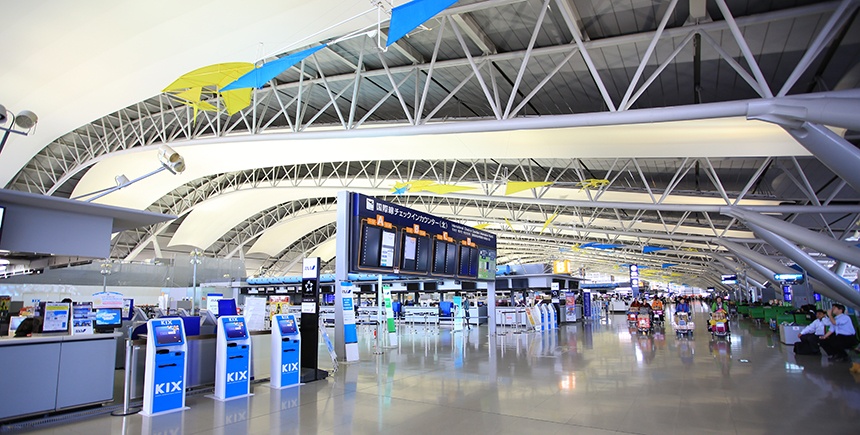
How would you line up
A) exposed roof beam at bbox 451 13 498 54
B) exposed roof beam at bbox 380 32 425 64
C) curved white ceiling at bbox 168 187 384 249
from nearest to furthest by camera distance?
exposed roof beam at bbox 451 13 498 54 → exposed roof beam at bbox 380 32 425 64 → curved white ceiling at bbox 168 187 384 249

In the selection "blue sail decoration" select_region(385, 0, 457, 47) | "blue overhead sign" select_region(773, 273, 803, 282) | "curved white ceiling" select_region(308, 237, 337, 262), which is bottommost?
"blue overhead sign" select_region(773, 273, 803, 282)

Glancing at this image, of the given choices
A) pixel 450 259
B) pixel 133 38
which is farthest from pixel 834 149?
pixel 133 38

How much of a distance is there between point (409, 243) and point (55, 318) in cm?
809

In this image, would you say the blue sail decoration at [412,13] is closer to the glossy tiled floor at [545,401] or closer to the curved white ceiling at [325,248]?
the glossy tiled floor at [545,401]

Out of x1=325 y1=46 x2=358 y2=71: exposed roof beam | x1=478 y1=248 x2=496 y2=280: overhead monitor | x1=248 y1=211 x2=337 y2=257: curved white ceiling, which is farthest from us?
x1=248 y1=211 x2=337 y2=257: curved white ceiling

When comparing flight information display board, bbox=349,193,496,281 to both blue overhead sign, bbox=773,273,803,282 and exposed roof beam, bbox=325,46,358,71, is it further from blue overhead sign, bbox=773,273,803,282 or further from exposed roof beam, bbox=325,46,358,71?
blue overhead sign, bbox=773,273,803,282

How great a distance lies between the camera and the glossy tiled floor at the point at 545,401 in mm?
5465

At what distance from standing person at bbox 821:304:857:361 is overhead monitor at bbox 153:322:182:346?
13.7 metres

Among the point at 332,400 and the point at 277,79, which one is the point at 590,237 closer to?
the point at 277,79

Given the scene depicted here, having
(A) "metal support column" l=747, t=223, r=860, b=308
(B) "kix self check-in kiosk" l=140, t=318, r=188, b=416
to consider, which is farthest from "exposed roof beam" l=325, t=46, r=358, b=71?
(A) "metal support column" l=747, t=223, r=860, b=308

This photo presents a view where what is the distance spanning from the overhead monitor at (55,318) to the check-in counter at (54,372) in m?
0.49

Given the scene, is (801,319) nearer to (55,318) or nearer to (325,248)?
(55,318)

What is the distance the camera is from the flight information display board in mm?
11617

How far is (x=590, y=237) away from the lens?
42000mm
